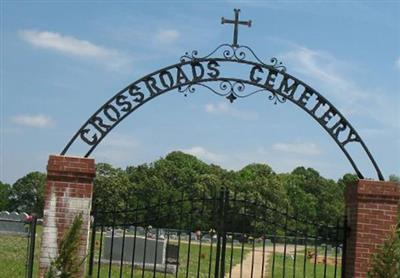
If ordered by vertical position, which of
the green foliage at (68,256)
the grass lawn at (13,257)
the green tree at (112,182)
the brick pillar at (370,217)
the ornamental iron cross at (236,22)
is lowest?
the grass lawn at (13,257)

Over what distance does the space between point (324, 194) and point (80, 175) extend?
6461 cm

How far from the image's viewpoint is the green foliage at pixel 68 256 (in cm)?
856

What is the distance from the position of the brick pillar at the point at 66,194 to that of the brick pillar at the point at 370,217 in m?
3.49

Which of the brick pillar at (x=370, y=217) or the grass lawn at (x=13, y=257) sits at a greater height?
the brick pillar at (x=370, y=217)

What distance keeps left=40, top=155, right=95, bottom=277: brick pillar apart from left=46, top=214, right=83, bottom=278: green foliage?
1.05 feet

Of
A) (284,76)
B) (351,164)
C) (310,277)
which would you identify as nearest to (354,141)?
(351,164)

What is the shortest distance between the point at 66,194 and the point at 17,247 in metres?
11.7

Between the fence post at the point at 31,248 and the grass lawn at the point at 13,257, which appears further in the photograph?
the grass lawn at the point at 13,257

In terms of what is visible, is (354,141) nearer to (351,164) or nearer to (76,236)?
(351,164)

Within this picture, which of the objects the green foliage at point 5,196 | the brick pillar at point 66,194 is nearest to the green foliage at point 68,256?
the brick pillar at point 66,194

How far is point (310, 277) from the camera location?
20.3m

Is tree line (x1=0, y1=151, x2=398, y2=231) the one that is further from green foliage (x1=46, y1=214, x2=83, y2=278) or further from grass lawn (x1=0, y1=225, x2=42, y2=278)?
green foliage (x1=46, y1=214, x2=83, y2=278)

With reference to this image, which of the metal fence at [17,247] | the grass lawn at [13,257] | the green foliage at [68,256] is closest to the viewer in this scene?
the green foliage at [68,256]

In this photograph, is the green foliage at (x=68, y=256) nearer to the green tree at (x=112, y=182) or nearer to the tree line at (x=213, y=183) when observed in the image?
the green tree at (x=112, y=182)
